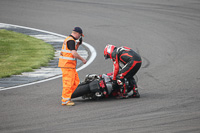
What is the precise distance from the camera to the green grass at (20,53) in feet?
41.9

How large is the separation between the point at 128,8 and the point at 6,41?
8.53m

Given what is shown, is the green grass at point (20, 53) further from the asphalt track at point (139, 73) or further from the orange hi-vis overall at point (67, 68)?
the orange hi-vis overall at point (67, 68)

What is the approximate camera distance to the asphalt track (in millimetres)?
7410

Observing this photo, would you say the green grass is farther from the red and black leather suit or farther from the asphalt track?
the red and black leather suit

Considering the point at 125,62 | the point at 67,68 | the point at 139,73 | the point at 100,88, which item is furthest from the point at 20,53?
the point at 125,62

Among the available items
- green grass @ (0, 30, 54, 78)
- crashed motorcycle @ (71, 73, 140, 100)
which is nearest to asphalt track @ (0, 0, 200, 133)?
crashed motorcycle @ (71, 73, 140, 100)

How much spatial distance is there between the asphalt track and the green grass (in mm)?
1689

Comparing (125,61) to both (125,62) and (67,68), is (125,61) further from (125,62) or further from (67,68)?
(67,68)

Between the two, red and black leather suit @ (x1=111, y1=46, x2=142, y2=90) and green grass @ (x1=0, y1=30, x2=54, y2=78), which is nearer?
red and black leather suit @ (x1=111, y1=46, x2=142, y2=90)

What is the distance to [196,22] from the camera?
61.1ft

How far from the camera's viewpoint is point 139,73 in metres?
11.9

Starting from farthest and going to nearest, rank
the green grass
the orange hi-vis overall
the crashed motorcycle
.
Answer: the green grass < the crashed motorcycle < the orange hi-vis overall

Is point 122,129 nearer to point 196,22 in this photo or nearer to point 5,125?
point 5,125

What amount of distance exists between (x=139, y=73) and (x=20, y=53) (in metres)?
5.55
